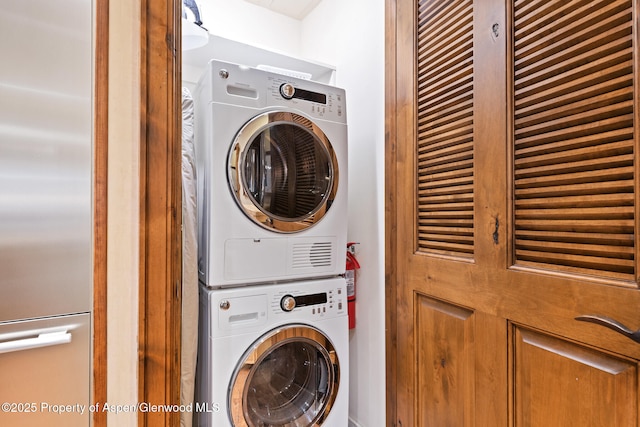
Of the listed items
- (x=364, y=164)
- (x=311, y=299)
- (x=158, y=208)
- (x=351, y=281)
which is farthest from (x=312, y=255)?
(x=158, y=208)

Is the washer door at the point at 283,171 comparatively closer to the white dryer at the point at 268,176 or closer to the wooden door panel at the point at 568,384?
the white dryer at the point at 268,176

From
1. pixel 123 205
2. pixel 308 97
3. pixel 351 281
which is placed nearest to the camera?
pixel 123 205

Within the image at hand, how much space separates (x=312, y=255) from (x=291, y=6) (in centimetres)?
180

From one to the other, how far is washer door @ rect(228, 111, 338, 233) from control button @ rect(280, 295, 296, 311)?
0.95 feet

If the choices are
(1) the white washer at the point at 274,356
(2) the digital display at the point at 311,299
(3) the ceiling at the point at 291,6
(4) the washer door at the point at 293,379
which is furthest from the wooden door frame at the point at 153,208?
(3) the ceiling at the point at 291,6

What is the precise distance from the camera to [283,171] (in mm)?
1444

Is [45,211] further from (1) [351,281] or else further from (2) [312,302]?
(1) [351,281]

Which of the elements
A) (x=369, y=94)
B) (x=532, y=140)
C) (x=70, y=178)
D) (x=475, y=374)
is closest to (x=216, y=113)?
(x=70, y=178)

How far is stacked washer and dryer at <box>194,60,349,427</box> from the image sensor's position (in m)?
1.27

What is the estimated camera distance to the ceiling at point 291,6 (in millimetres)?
2162

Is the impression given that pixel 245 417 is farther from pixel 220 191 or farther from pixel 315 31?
pixel 315 31

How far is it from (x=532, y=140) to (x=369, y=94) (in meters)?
0.93

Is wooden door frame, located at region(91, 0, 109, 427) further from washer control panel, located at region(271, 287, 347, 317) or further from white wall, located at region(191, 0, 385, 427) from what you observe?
white wall, located at region(191, 0, 385, 427)

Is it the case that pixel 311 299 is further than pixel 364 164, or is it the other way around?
pixel 364 164
